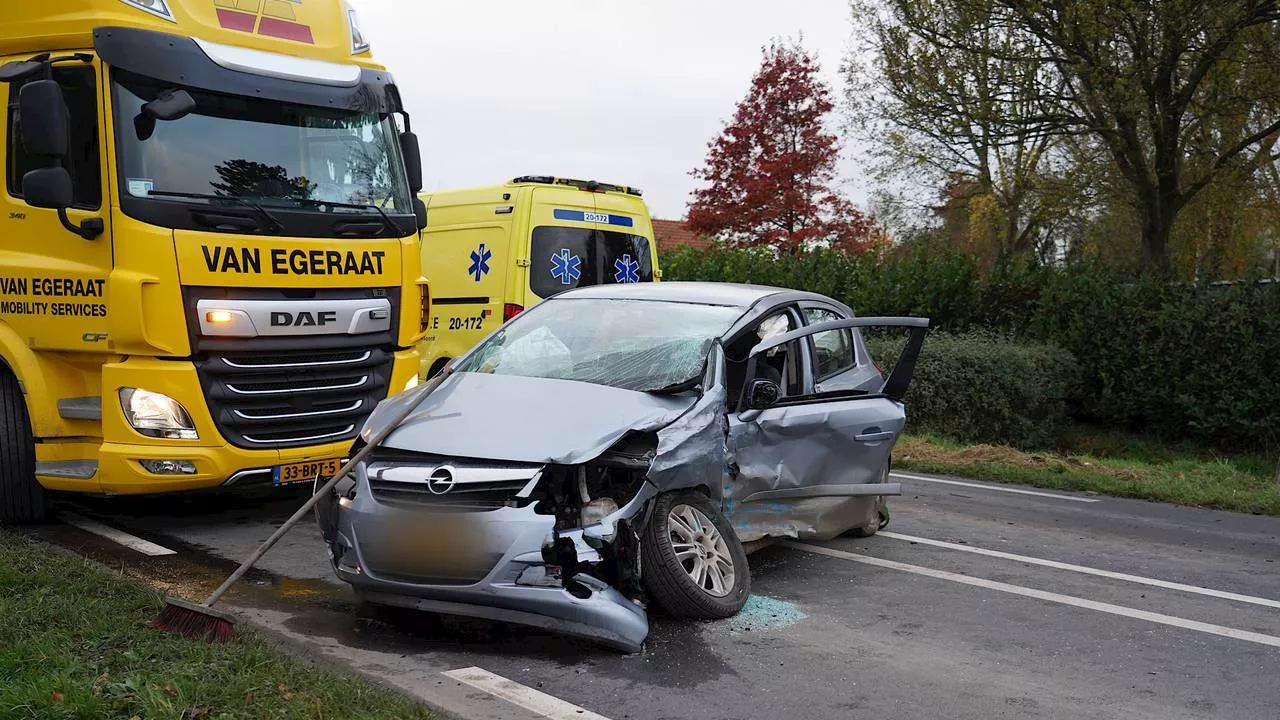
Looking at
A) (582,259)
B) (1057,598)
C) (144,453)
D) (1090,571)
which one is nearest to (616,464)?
(1057,598)

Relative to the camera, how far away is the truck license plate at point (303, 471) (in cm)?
698

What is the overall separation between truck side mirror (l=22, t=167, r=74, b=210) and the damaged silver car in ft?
8.02

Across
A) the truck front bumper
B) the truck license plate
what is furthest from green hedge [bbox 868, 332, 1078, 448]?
the truck front bumper

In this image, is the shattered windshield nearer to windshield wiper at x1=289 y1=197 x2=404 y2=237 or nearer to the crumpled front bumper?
the crumpled front bumper

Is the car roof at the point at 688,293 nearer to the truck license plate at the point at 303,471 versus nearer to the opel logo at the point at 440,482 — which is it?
the truck license plate at the point at 303,471

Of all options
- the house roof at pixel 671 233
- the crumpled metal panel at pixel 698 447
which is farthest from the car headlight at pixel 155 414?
the house roof at pixel 671 233

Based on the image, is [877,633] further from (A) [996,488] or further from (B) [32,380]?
(A) [996,488]

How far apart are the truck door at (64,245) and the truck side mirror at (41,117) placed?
0.69 ft

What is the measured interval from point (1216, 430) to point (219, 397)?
35.8 feet

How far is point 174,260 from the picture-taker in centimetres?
656

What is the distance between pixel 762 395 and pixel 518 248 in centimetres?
568

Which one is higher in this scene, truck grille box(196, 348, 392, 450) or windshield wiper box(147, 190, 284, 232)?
windshield wiper box(147, 190, 284, 232)

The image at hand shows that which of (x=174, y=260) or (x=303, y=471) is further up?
(x=174, y=260)

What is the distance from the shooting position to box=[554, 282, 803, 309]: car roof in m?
6.70
